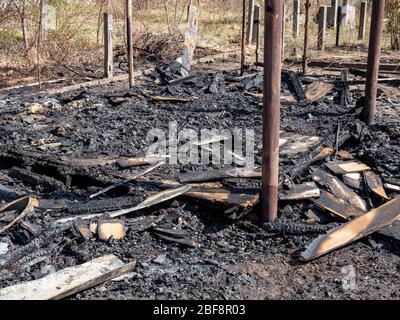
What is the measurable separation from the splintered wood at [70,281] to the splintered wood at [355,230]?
134cm

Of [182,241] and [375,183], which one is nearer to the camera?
[182,241]

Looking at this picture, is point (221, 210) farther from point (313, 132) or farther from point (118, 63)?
point (118, 63)

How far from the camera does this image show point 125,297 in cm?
365

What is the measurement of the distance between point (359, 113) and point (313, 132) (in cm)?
96

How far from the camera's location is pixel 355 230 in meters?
4.45

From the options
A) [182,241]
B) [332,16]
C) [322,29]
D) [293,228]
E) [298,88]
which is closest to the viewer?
[182,241]

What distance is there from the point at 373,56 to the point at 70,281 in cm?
499

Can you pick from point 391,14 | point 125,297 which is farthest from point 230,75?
point 125,297

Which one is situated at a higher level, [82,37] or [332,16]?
[332,16]

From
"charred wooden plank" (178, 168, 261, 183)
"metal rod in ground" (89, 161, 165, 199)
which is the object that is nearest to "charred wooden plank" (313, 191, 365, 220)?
"charred wooden plank" (178, 168, 261, 183)

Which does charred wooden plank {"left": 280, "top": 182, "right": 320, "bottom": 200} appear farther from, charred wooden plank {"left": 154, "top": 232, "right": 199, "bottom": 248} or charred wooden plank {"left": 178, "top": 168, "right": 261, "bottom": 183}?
charred wooden plank {"left": 154, "top": 232, "right": 199, "bottom": 248}

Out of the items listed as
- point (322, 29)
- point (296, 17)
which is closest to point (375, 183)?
point (322, 29)

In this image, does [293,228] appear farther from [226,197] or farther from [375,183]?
[375,183]

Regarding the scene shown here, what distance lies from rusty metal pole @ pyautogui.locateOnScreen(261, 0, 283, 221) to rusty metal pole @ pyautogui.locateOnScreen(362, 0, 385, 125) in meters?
3.12
